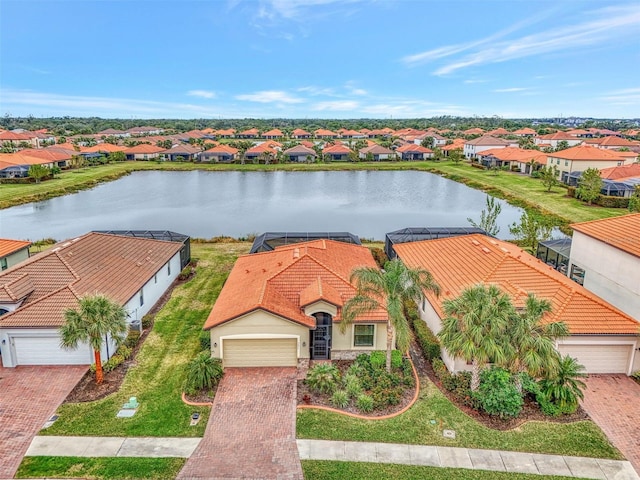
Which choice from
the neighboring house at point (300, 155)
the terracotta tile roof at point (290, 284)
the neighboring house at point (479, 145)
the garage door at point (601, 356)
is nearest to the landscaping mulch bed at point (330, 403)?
the terracotta tile roof at point (290, 284)

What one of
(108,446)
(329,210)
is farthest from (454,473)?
(329,210)

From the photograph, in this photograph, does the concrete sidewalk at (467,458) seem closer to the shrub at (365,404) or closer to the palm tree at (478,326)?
the shrub at (365,404)

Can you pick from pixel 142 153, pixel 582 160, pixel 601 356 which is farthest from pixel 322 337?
pixel 142 153

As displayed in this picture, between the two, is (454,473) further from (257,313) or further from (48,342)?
(48,342)

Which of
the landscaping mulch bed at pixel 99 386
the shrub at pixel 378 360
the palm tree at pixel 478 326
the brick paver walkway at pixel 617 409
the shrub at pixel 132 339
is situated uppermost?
the palm tree at pixel 478 326

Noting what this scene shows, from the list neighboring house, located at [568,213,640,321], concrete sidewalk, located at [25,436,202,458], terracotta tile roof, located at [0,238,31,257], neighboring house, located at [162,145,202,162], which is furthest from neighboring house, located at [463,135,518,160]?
concrete sidewalk, located at [25,436,202,458]

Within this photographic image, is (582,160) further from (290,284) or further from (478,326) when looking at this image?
(478,326)
